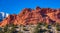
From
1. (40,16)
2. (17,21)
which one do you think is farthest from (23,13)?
(40,16)

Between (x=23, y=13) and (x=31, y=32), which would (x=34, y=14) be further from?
(x=31, y=32)

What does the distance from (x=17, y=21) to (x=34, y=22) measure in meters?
6.86

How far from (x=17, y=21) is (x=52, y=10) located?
10.3 m

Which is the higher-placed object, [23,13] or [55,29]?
[23,13]

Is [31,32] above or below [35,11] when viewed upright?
below

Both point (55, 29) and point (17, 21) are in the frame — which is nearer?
point (55, 29)

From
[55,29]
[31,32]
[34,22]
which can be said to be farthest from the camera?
[34,22]

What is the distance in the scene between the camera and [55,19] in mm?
59344

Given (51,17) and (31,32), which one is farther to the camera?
(51,17)

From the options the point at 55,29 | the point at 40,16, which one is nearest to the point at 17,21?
the point at 40,16

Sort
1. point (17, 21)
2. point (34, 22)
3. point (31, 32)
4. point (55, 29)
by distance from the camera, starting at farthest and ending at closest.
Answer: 1. point (17, 21)
2. point (34, 22)
3. point (55, 29)
4. point (31, 32)

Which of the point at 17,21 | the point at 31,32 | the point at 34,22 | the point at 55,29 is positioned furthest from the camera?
the point at 17,21

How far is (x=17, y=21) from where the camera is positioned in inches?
2504

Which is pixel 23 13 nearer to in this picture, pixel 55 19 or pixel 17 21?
pixel 17 21
